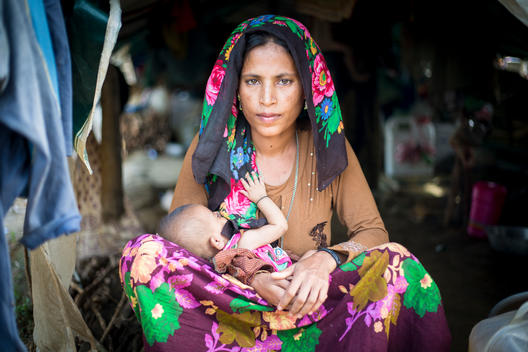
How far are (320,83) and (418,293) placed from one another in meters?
1.04

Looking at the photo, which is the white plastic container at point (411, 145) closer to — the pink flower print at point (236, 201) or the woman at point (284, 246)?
the woman at point (284, 246)

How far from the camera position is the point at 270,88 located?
6.43 feet

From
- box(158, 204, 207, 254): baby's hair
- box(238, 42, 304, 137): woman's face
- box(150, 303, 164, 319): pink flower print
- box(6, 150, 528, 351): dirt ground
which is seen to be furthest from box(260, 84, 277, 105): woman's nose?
box(6, 150, 528, 351): dirt ground

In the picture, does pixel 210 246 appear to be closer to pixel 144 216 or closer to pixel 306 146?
pixel 306 146

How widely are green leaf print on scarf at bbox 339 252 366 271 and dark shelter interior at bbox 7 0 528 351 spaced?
123cm

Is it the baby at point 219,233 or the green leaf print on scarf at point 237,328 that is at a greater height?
the baby at point 219,233

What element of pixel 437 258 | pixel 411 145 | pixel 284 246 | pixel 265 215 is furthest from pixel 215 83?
pixel 411 145

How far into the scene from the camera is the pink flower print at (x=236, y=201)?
6.88 feet

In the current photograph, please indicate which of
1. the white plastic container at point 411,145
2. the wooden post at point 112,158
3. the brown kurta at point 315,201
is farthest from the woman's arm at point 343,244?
the white plastic container at point 411,145

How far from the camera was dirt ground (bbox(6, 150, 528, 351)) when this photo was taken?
2594 mm

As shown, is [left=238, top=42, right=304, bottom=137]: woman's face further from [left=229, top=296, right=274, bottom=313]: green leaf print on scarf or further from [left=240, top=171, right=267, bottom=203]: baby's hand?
[left=229, top=296, right=274, bottom=313]: green leaf print on scarf

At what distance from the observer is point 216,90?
2119 mm

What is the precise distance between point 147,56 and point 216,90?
570 centimetres

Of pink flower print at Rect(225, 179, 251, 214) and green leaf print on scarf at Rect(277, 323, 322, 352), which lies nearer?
green leaf print on scarf at Rect(277, 323, 322, 352)
